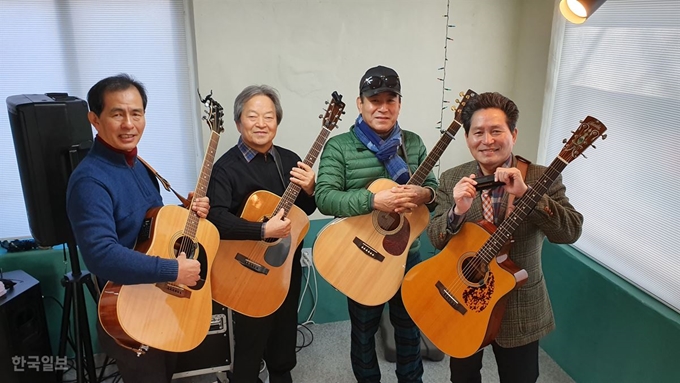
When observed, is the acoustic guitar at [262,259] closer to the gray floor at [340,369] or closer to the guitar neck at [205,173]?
the guitar neck at [205,173]

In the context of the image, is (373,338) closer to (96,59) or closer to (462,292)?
(462,292)

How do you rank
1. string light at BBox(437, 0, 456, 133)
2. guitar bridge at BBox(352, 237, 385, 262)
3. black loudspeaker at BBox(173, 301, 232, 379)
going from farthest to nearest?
string light at BBox(437, 0, 456, 133)
black loudspeaker at BBox(173, 301, 232, 379)
guitar bridge at BBox(352, 237, 385, 262)

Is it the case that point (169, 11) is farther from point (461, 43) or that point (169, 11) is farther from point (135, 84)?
point (461, 43)

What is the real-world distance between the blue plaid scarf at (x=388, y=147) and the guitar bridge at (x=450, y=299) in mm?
411

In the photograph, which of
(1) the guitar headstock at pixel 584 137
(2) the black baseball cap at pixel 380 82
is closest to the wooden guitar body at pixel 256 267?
(2) the black baseball cap at pixel 380 82

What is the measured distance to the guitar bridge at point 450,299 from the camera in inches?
65.8

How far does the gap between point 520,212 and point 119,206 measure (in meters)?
1.24

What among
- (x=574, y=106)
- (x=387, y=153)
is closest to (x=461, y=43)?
(x=574, y=106)

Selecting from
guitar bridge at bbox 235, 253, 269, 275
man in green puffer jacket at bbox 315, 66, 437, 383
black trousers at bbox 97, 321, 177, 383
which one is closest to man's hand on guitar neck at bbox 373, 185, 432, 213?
man in green puffer jacket at bbox 315, 66, 437, 383

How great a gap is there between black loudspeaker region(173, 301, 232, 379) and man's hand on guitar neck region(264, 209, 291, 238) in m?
0.65

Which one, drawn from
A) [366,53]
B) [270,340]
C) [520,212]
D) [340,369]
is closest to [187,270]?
[270,340]

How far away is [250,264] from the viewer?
6.24 ft

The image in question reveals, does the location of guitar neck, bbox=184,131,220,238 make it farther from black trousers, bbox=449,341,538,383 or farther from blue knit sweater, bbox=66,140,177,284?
black trousers, bbox=449,341,538,383

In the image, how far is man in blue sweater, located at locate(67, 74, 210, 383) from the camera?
1.47 meters
